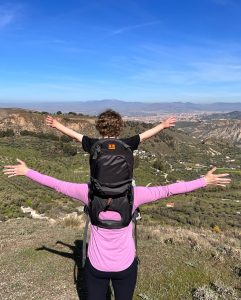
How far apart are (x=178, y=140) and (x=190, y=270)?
113m

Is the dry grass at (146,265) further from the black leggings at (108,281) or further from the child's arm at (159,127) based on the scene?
the child's arm at (159,127)

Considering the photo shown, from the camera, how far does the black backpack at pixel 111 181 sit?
3789 mm

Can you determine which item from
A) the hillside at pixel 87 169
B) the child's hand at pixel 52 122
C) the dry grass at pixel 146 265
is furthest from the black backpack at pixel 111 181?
the hillside at pixel 87 169

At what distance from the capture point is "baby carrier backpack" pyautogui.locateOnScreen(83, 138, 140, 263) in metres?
3.79

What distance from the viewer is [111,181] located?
12.5 feet

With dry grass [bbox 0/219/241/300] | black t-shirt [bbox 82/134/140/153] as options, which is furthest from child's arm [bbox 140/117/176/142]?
dry grass [bbox 0/219/241/300]

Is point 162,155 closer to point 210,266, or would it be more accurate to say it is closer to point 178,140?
point 178,140

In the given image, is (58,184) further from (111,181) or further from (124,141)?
(124,141)

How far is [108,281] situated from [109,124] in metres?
1.47

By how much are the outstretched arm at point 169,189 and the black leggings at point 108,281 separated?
→ 598 millimetres

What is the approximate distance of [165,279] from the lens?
7613 millimetres

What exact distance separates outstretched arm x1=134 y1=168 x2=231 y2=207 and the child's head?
584 mm

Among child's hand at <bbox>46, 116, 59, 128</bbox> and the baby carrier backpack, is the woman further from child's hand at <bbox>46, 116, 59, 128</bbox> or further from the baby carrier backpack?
child's hand at <bbox>46, 116, 59, 128</bbox>

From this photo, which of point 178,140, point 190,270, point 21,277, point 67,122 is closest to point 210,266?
point 190,270
